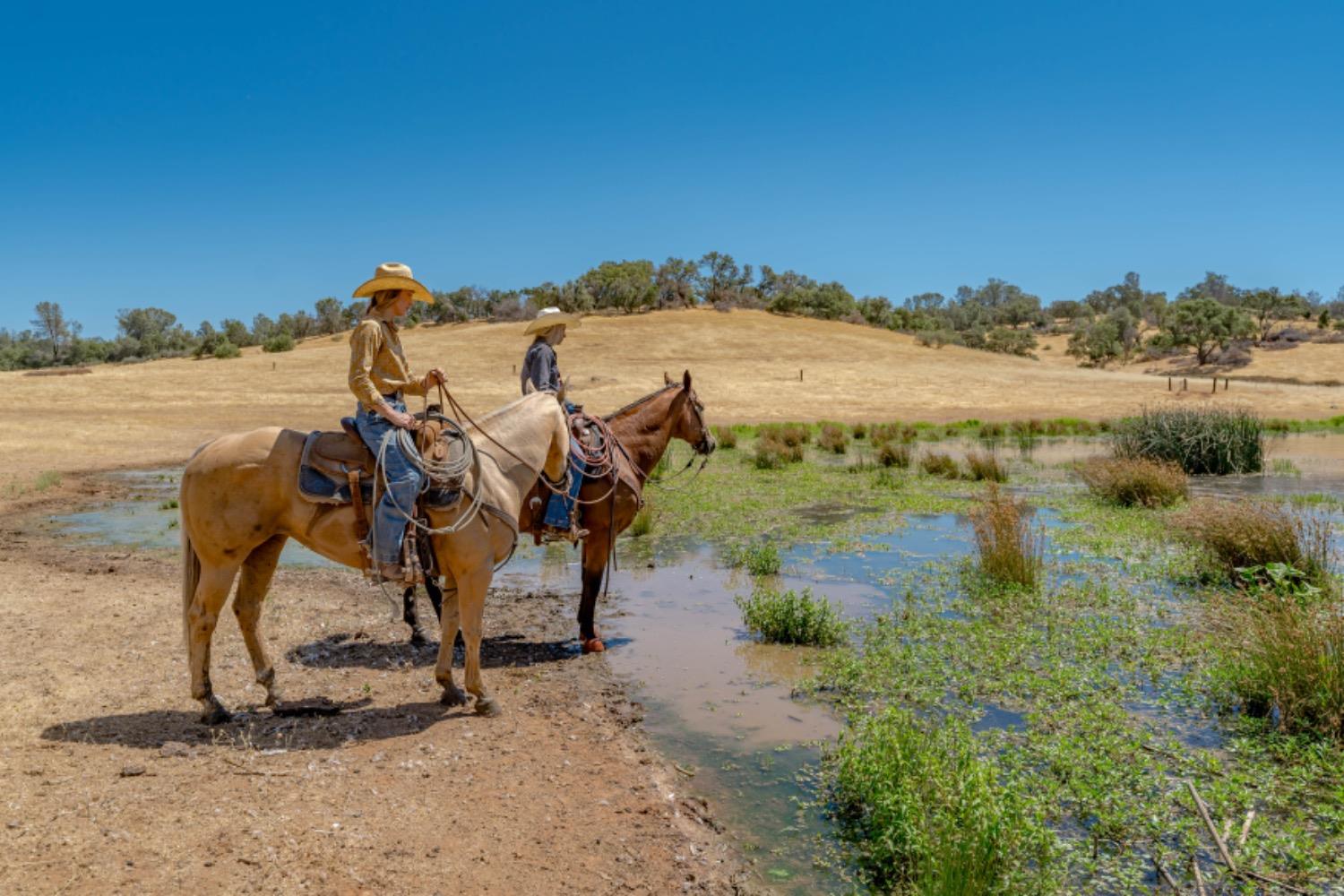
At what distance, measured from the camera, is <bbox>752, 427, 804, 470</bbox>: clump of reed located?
21200mm

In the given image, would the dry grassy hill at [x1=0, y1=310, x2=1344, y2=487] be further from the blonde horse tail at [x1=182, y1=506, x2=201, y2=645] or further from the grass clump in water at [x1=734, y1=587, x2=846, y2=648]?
the grass clump in water at [x1=734, y1=587, x2=846, y2=648]

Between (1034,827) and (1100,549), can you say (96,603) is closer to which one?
(1034,827)

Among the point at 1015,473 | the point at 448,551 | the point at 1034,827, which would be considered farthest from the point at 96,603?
the point at 1015,473

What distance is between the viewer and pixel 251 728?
18.8ft

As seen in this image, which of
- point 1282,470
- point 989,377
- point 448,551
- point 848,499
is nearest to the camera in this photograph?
point 448,551

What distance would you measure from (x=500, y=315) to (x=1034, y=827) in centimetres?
7005

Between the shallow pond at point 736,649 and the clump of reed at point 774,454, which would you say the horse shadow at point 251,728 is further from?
the clump of reed at point 774,454

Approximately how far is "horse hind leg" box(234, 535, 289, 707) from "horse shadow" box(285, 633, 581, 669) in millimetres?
1082

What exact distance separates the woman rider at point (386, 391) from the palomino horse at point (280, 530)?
255 millimetres

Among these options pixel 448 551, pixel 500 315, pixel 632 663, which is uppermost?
pixel 500 315

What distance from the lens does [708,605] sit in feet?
31.1

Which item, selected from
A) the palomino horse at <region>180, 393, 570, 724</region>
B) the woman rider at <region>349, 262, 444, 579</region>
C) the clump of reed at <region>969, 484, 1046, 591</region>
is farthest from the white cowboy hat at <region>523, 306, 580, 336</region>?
the clump of reed at <region>969, 484, 1046, 591</region>

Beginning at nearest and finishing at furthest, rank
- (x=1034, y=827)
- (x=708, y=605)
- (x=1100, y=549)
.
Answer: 1. (x=1034, y=827)
2. (x=708, y=605)
3. (x=1100, y=549)

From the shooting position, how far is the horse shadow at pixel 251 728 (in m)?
5.52
